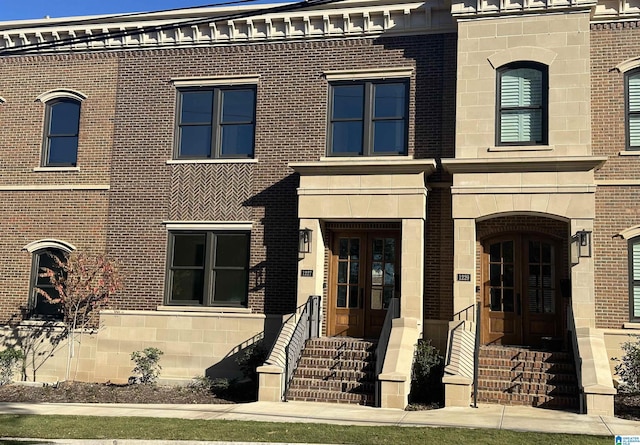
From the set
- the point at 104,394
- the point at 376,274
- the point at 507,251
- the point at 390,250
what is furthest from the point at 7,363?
the point at 507,251

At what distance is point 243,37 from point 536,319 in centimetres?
965

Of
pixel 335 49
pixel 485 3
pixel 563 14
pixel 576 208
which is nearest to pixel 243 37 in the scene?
pixel 335 49

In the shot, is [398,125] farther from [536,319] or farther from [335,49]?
[536,319]

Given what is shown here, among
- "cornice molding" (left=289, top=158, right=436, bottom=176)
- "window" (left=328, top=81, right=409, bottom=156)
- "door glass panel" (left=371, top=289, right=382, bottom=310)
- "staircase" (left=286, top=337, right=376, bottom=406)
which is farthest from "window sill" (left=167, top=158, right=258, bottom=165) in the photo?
Answer: "staircase" (left=286, top=337, right=376, bottom=406)

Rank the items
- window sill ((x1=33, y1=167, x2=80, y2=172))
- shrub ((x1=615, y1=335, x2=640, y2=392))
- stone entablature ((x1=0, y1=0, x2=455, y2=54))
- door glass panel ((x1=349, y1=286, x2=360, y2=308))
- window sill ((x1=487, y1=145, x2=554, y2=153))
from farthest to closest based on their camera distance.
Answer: window sill ((x1=33, y1=167, x2=80, y2=172)), stone entablature ((x1=0, y1=0, x2=455, y2=54)), door glass panel ((x1=349, y1=286, x2=360, y2=308)), window sill ((x1=487, y1=145, x2=554, y2=153)), shrub ((x1=615, y1=335, x2=640, y2=392))

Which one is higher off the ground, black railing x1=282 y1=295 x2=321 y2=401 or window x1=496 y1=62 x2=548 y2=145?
window x1=496 y1=62 x2=548 y2=145

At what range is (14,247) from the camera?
1719cm

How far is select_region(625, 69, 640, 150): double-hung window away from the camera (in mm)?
14266

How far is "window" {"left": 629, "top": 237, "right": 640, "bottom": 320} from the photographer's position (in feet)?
45.3

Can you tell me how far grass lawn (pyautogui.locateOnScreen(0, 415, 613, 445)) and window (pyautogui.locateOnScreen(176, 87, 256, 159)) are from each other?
764 cm

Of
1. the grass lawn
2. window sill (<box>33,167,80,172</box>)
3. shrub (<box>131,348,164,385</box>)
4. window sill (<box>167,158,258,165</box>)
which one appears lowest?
the grass lawn

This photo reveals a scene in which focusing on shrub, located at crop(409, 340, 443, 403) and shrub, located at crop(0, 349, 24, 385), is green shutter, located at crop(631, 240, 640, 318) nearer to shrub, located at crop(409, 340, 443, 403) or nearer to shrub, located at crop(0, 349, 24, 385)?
shrub, located at crop(409, 340, 443, 403)

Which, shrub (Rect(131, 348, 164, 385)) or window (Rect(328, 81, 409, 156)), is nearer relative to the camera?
shrub (Rect(131, 348, 164, 385))

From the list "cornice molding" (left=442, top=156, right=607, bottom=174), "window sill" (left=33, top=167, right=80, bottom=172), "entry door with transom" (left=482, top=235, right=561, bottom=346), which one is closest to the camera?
"cornice molding" (left=442, top=156, right=607, bottom=174)
